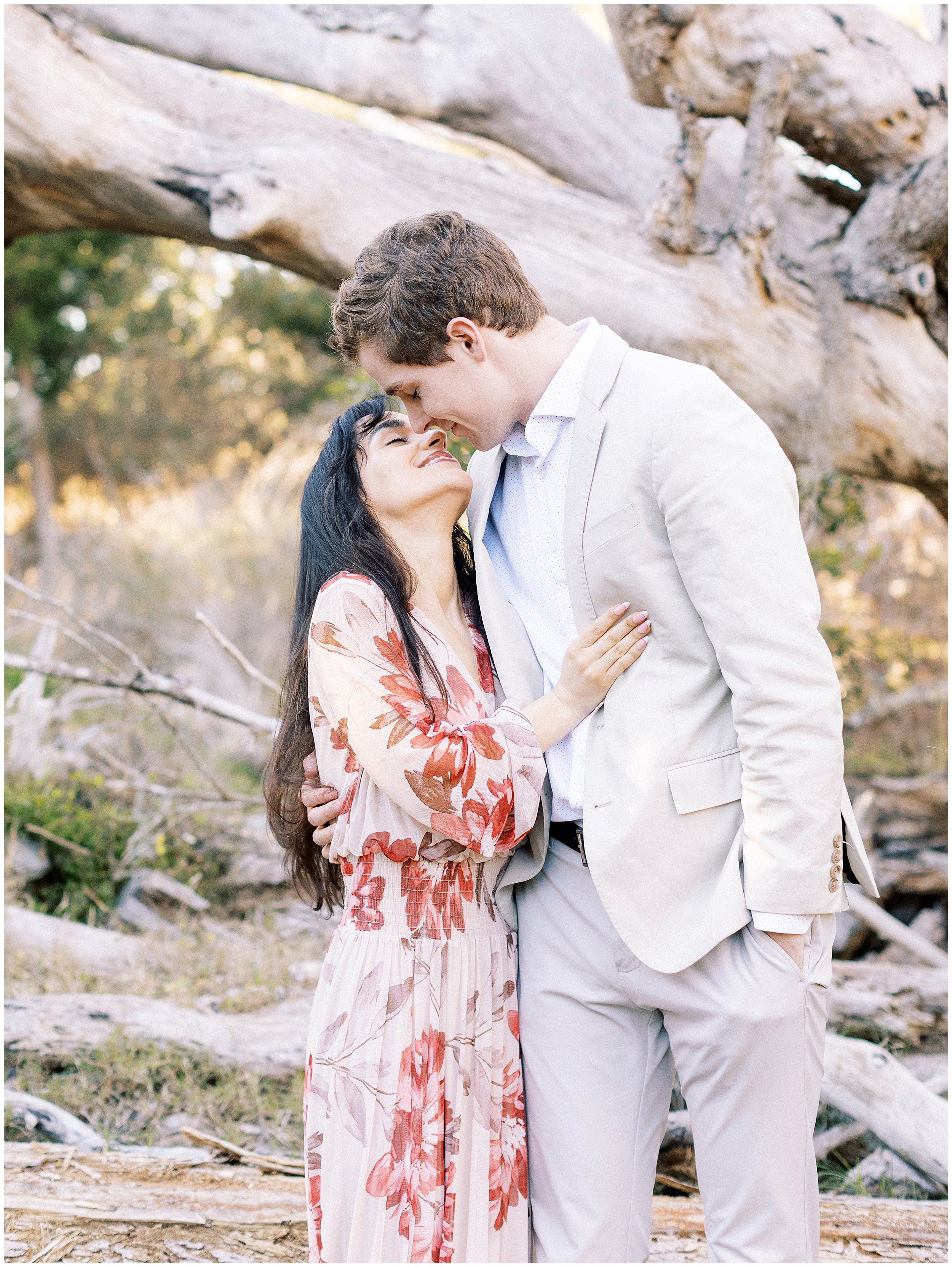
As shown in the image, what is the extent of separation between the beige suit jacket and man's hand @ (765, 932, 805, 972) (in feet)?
0.20

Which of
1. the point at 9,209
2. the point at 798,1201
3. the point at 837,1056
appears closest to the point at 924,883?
the point at 837,1056

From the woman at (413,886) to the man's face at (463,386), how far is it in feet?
0.45

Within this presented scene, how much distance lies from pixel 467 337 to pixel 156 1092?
101 inches

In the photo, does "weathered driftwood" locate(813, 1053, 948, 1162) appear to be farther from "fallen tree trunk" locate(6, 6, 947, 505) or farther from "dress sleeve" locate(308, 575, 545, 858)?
"fallen tree trunk" locate(6, 6, 947, 505)

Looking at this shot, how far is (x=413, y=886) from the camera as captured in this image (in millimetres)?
1819

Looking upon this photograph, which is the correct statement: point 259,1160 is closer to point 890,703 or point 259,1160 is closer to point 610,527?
point 610,527

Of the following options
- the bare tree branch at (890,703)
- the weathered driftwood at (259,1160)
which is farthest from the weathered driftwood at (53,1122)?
the bare tree branch at (890,703)

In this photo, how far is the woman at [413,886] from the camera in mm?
1679

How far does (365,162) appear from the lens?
3205mm

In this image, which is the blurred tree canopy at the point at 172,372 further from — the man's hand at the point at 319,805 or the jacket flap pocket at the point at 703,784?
the jacket flap pocket at the point at 703,784

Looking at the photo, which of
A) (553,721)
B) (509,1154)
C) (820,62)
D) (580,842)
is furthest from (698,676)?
(820,62)

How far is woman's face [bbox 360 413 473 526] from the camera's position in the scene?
1.90 metres

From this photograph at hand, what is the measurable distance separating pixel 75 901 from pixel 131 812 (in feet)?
1.47

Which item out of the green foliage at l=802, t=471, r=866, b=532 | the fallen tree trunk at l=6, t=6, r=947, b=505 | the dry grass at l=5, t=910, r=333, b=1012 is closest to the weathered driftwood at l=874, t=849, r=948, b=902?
the green foliage at l=802, t=471, r=866, b=532
